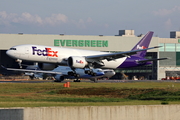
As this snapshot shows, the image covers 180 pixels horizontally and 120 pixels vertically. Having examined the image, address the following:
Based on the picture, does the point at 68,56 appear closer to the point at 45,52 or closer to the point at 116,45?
the point at 45,52

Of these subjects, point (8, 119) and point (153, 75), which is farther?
point (153, 75)

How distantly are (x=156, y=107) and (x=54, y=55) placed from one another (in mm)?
34462

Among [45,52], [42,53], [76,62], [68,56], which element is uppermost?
[45,52]

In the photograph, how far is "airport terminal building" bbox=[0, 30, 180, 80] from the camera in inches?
3878

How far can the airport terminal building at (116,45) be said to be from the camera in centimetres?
9850

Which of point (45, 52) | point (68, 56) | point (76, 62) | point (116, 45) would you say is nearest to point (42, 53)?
point (45, 52)

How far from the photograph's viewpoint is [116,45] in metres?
109

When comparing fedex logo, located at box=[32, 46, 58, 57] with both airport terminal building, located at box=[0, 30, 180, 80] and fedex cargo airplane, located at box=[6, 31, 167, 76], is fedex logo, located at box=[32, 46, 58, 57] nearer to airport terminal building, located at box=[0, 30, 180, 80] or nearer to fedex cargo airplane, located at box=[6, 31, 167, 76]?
fedex cargo airplane, located at box=[6, 31, 167, 76]

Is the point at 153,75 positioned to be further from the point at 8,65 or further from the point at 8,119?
the point at 8,119

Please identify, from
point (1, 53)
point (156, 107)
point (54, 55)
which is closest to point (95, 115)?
point (156, 107)

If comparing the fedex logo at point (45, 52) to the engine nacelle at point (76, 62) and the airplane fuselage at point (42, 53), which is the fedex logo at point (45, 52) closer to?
the airplane fuselage at point (42, 53)

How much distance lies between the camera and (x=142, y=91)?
37.6 m

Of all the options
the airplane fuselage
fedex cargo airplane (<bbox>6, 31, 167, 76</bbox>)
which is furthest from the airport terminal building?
the airplane fuselage

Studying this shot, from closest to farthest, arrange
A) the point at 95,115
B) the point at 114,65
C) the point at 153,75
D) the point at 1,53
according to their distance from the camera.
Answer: the point at 95,115 < the point at 114,65 < the point at 1,53 < the point at 153,75
